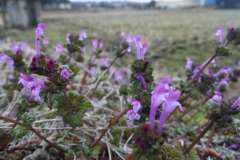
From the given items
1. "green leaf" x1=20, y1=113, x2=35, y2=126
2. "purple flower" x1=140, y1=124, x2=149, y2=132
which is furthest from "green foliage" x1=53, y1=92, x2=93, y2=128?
"purple flower" x1=140, y1=124, x2=149, y2=132

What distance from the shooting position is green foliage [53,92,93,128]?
4.07 feet

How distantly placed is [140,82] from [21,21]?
12.1 m

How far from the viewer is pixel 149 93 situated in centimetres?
110

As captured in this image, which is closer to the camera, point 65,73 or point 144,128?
point 144,128

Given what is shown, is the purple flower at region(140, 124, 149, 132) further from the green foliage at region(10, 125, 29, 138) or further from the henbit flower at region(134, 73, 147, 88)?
the green foliage at region(10, 125, 29, 138)

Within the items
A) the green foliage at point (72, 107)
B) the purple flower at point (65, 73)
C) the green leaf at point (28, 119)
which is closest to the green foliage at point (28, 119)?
the green leaf at point (28, 119)

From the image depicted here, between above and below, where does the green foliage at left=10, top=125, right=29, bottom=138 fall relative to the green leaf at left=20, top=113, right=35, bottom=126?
below

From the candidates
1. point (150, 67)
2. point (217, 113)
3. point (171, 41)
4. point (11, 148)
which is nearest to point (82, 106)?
point (150, 67)

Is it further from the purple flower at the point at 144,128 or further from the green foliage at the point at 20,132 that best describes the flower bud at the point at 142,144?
the green foliage at the point at 20,132

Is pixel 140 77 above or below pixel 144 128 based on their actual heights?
above

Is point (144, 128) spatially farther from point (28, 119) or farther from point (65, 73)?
point (28, 119)

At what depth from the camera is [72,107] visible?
1.28 meters

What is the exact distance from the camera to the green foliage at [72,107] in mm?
1239

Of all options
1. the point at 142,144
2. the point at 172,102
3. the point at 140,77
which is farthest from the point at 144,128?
the point at 140,77
